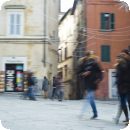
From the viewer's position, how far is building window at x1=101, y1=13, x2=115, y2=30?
21.8 metres

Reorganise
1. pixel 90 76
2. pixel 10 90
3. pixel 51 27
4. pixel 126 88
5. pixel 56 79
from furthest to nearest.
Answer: pixel 51 27
pixel 10 90
pixel 56 79
pixel 90 76
pixel 126 88

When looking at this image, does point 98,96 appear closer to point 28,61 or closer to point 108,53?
point 108,53

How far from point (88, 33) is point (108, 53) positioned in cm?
229

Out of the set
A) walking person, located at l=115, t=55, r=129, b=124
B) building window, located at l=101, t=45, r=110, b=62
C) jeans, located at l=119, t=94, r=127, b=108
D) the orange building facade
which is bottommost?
jeans, located at l=119, t=94, r=127, b=108

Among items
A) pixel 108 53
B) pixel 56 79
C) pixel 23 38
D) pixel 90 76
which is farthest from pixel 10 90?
pixel 90 76

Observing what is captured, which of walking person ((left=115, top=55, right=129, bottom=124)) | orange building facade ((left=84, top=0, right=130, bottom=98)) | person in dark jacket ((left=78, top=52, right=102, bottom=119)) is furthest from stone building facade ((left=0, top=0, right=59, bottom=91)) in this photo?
walking person ((left=115, top=55, right=129, bottom=124))

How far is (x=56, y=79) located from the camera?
17047 millimetres

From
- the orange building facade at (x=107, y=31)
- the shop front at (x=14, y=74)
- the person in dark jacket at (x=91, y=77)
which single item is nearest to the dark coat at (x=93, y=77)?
the person in dark jacket at (x=91, y=77)

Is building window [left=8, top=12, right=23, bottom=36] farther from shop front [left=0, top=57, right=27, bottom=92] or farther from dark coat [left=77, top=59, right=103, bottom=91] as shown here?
dark coat [left=77, top=59, right=103, bottom=91]

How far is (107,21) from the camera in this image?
72.1 ft

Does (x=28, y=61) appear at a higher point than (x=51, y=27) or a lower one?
lower

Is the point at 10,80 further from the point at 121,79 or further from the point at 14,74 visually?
the point at 121,79

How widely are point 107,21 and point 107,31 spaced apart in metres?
0.85

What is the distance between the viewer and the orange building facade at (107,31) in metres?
21.6
